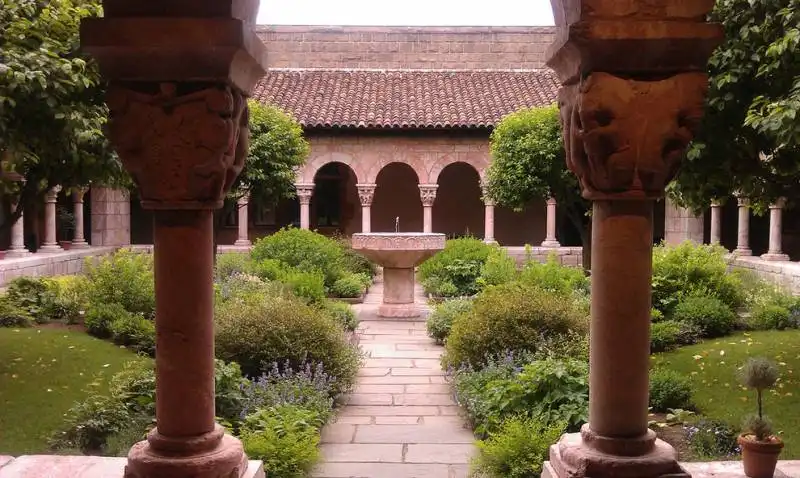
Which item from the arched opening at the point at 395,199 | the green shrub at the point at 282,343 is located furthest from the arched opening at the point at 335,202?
the green shrub at the point at 282,343

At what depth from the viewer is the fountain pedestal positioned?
11.6 metres

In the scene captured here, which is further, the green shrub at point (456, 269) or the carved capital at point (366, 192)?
the carved capital at point (366, 192)

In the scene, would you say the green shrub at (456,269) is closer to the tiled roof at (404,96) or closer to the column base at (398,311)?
the column base at (398,311)

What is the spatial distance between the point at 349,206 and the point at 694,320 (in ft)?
45.3

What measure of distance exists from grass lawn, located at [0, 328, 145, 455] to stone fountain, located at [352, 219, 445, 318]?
4.20 metres

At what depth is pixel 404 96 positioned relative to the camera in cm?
2059

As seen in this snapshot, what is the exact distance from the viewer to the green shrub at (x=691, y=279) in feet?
35.1

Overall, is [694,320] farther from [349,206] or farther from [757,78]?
[349,206]

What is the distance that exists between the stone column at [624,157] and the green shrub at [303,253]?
10.8 metres

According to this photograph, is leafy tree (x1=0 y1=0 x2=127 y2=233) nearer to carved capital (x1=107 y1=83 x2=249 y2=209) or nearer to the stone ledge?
the stone ledge

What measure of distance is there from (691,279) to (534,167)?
13.4 feet

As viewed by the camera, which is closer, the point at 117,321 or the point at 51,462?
the point at 51,462

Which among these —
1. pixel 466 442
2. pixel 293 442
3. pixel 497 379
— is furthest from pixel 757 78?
pixel 293 442

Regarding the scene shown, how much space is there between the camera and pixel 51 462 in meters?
4.12
